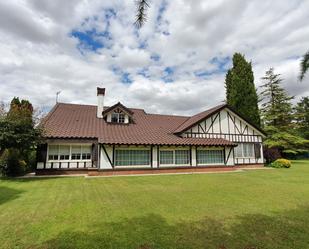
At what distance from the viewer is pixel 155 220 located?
5.63 m

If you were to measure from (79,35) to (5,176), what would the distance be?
11131 mm

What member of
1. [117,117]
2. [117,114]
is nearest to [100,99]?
[117,114]

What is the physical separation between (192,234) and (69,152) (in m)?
14.2

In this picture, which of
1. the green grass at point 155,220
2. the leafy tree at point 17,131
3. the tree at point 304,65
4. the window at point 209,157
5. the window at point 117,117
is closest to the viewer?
the green grass at point 155,220

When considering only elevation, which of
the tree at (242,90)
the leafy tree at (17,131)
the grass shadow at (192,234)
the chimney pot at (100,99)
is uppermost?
the tree at (242,90)

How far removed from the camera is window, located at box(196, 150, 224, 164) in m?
19.3

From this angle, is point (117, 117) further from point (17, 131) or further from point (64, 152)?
point (17, 131)

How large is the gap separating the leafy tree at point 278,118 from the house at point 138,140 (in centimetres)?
770

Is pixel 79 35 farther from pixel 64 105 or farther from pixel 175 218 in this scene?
pixel 64 105

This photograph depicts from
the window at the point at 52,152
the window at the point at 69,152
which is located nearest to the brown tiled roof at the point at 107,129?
the window at the point at 69,152

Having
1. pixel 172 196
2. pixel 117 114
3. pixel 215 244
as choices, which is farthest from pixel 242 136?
pixel 215 244

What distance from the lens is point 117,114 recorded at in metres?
20.7

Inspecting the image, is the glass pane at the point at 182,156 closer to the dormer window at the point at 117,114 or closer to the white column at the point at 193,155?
the white column at the point at 193,155

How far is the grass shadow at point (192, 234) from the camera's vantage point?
13.9 ft
